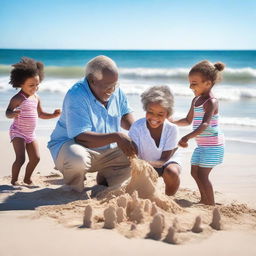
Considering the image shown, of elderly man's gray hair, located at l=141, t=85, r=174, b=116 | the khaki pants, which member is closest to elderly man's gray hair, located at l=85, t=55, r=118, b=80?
elderly man's gray hair, located at l=141, t=85, r=174, b=116

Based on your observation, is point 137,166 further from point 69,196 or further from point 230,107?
point 230,107

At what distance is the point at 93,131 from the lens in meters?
4.23

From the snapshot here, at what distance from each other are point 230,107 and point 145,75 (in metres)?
15.4

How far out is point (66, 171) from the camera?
4258mm

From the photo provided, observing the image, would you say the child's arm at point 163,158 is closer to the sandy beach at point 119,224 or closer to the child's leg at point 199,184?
the child's leg at point 199,184

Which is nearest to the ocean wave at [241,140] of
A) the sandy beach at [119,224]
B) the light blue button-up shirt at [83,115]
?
the sandy beach at [119,224]

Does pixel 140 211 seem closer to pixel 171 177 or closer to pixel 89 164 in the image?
pixel 171 177

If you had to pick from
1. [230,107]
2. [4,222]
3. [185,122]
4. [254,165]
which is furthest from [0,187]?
[230,107]

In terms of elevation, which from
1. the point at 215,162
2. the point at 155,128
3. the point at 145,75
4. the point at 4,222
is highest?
the point at 145,75

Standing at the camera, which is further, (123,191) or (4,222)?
(123,191)

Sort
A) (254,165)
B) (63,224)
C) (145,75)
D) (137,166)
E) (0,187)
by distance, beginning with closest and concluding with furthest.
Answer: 1. (63,224)
2. (137,166)
3. (0,187)
4. (254,165)
5. (145,75)

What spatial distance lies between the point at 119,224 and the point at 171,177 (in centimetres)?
100

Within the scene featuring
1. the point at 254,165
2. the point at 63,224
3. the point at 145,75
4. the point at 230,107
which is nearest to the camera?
the point at 63,224

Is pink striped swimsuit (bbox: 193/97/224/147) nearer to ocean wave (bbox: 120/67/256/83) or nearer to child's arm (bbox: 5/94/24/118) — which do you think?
child's arm (bbox: 5/94/24/118)
